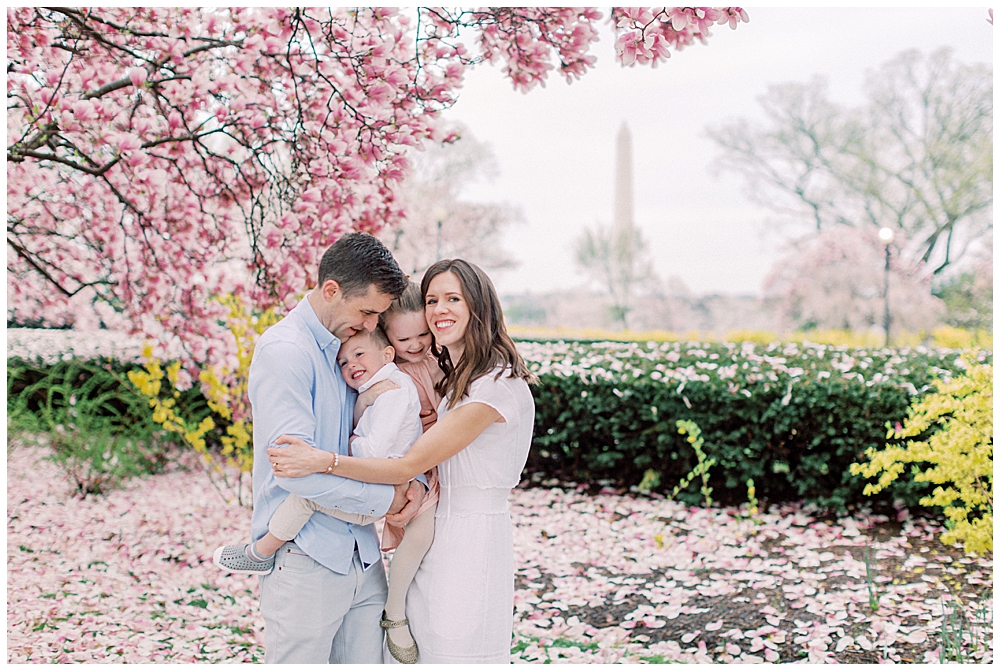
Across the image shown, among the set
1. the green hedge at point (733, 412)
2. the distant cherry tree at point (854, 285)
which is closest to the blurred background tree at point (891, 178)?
the distant cherry tree at point (854, 285)

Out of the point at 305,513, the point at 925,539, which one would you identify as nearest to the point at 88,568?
the point at 305,513

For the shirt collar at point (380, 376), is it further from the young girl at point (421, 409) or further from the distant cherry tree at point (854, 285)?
the distant cherry tree at point (854, 285)

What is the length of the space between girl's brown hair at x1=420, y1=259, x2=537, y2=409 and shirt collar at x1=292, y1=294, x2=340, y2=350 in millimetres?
314

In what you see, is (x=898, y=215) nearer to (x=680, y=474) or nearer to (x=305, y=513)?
(x=680, y=474)

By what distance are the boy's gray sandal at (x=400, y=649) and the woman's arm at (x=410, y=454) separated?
44 centimetres

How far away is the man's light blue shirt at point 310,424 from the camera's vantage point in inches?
70.4

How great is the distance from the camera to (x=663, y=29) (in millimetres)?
2367

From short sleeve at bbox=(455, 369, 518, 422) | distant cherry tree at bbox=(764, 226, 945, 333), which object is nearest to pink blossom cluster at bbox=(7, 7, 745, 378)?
short sleeve at bbox=(455, 369, 518, 422)

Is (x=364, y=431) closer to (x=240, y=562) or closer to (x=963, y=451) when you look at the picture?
(x=240, y=562)

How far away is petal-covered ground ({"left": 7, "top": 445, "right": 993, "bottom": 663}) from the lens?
3477mm

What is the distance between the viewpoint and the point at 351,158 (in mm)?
3324

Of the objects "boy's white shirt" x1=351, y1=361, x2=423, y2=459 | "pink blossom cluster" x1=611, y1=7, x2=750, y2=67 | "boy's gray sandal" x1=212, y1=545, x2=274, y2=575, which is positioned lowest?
"boy's gray sandal" x1=212, y1=545, x2=274, y2=575

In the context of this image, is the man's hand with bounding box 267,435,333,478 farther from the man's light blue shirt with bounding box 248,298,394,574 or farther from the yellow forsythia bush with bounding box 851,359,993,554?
the yellow forsythia bush with bounding box 851,359,993,554

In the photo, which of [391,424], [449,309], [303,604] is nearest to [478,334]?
[449,309]
